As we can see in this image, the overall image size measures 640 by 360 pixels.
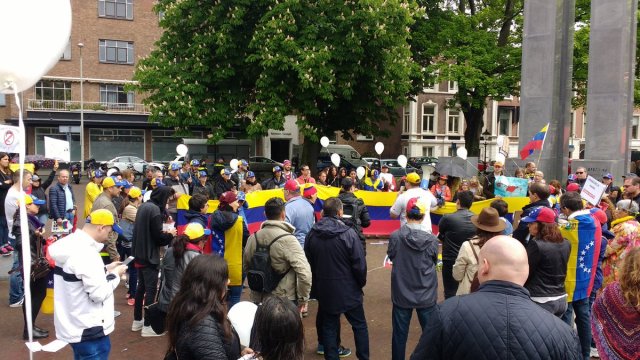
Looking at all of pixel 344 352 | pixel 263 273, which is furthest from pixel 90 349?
pixel 344 352

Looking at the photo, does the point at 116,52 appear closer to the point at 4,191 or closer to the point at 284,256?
the point at 4,191

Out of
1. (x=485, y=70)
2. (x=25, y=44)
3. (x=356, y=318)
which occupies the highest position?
(x=485, y=70)

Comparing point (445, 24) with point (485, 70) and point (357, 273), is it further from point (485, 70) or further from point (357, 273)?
point (357, 273)

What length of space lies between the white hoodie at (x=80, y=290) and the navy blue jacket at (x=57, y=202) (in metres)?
6.45

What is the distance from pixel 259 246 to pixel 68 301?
6.15 ft

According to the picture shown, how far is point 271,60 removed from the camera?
60.0ft

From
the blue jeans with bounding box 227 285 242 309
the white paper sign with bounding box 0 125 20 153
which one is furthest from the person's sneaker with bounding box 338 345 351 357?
the white paper sign with bounding box 0 125 20 153

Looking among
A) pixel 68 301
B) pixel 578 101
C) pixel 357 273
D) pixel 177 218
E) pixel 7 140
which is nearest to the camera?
pixel 68 301

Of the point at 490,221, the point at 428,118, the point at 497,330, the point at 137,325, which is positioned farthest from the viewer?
the point at 428,118

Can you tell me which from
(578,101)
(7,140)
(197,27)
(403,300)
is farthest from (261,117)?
(578,101)

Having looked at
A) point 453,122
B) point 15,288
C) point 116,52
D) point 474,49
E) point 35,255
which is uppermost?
point 116,52

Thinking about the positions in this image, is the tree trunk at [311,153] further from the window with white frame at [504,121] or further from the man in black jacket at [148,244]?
the window with white frame at [504,121]

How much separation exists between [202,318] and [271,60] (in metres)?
16.1

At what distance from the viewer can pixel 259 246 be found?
5395mm
